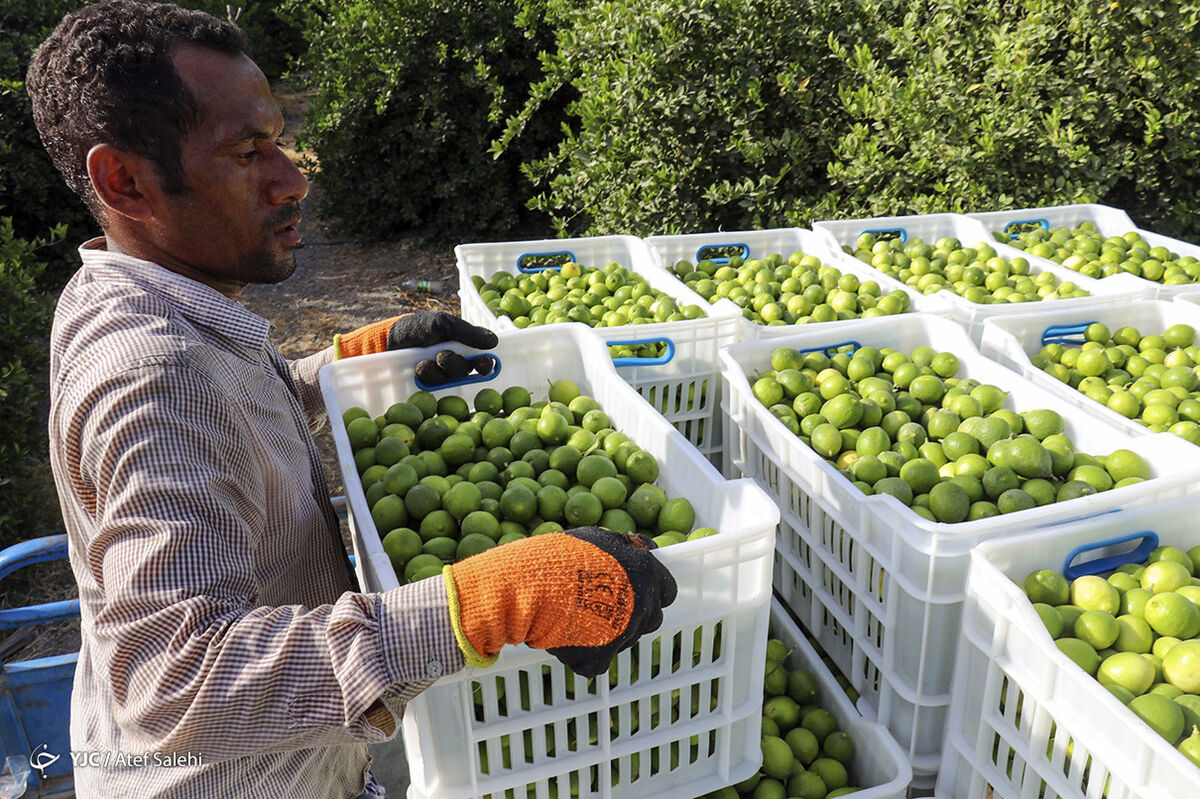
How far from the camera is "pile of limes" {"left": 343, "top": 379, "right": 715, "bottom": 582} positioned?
2424mm

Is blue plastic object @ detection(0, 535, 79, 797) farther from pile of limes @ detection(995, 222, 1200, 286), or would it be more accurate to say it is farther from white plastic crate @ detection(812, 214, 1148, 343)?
pile of limes @ detection(995, 222, 1200, 286)

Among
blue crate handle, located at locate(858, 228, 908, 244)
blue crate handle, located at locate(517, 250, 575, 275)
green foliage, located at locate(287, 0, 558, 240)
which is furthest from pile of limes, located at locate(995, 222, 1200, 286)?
green foliage, located at locate(287, 0, 558, 240)

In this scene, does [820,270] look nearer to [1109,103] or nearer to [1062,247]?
[1062,247]

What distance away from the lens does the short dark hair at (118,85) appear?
5.40ft

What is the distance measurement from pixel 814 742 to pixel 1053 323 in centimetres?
228

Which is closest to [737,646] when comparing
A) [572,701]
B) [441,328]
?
[572,701]

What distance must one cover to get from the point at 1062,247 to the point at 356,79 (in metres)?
7.30

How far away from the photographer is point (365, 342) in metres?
3.28

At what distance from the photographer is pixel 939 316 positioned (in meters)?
3.61

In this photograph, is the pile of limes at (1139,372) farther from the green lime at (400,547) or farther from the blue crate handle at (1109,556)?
the green lime at (400,547)

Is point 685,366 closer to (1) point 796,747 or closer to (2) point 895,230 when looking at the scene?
(1) point 796,747

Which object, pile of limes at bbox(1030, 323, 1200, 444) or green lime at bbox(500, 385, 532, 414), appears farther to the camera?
green lime at bbox(500, 385, 532, 414)

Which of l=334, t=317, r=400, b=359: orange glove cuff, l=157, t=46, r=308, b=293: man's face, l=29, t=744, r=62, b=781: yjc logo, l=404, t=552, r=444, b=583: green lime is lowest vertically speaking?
l=29, t=744, r=62, b=781: yjc logo

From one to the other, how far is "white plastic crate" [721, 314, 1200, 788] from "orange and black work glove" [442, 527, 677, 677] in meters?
0.98
